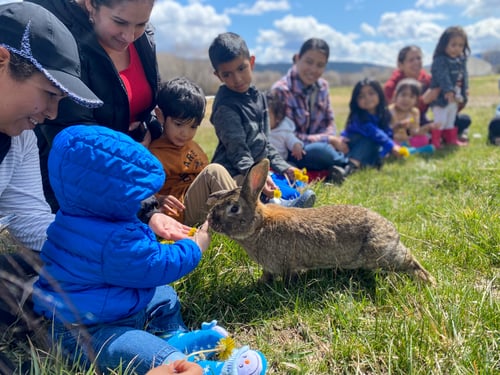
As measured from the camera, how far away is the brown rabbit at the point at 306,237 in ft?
8.78

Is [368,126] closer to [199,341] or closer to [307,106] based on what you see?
[307,106]

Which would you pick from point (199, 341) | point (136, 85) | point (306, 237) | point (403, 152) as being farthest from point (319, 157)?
point (199, 341)

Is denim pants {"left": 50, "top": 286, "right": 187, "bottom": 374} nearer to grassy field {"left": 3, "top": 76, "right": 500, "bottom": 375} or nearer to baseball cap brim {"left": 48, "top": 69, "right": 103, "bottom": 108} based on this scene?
grassy field {"left": 3, "top": 76, "right": 500, "bottom": 375}

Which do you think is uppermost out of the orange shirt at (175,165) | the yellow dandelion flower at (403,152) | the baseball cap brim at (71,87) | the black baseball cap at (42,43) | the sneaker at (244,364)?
the black baseball cap at (42,43)

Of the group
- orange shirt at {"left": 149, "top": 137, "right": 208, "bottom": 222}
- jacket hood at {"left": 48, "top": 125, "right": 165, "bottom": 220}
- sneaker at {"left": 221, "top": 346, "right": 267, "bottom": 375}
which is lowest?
sneaker at {"left": 221, "top": 346, "right": 267, "bottom": 375}

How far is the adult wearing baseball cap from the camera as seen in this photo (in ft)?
6.30

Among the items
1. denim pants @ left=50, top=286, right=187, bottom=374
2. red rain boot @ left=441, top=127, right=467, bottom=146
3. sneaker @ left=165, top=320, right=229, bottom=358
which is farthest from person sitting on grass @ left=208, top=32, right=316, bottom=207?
red rain boot @ left=441, top=127, right=467, bottom=146

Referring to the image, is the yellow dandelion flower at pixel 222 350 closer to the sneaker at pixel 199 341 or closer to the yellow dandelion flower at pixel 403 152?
the sneaker at pixel 199 341

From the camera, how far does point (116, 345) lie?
188 centimetres

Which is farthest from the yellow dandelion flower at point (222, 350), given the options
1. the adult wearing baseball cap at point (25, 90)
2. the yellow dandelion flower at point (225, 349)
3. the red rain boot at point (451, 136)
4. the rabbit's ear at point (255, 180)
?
the red rain boot at point (451, 136)

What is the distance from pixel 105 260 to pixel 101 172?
15.4 inches

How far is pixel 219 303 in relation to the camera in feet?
8.50

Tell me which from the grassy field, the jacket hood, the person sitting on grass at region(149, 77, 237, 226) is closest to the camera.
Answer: the jacket hood

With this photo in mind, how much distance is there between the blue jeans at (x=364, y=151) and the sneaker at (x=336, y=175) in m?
0.97
